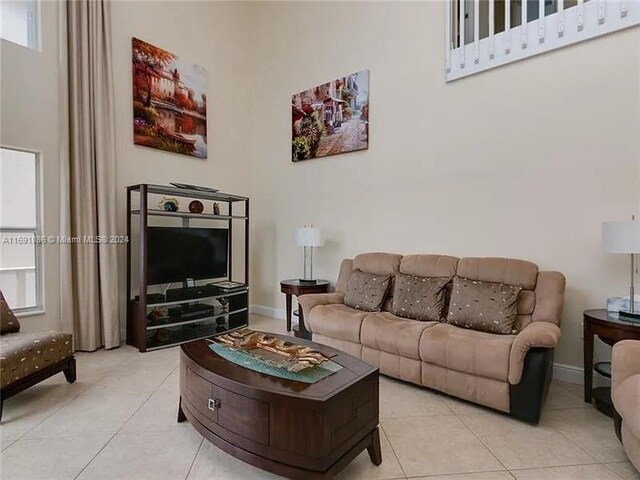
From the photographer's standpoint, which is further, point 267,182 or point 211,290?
point 267,182

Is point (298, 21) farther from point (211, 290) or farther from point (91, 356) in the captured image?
point (91, 356)

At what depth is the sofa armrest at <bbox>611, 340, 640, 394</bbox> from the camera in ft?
5.81

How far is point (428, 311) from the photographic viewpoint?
304 centimetres

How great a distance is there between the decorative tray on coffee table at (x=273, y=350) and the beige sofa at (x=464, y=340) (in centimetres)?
98

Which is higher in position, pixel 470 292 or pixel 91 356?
pixel 470 292

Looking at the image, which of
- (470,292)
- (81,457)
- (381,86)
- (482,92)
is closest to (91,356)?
(81,457)

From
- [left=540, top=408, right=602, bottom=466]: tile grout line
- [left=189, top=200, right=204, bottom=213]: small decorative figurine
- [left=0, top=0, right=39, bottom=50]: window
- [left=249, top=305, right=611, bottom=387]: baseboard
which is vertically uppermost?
[left=0, top=0, right=39, bottom=50]: window

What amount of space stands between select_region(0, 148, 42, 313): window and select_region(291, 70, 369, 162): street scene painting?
9.43 ft

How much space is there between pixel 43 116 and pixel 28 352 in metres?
2.16

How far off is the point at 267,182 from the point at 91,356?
3005 mm

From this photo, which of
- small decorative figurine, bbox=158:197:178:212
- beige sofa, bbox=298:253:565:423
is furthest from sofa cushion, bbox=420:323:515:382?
small decorative figurine, bbox=158:197:178:212

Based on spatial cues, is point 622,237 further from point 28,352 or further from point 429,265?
point 28,352

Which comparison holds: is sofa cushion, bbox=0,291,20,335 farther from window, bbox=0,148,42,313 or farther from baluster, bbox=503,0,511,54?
baluster, bbox=503,0,511,54

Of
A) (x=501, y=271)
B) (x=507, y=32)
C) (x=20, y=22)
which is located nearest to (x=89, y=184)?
(x=20, y=22)
